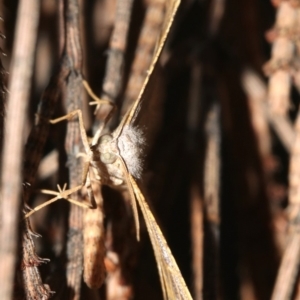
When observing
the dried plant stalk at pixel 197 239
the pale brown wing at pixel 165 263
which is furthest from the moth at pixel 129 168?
the dried plant stalk at pixel 197 239

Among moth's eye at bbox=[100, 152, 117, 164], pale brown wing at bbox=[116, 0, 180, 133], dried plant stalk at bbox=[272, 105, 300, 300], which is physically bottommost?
dried plant stalk at bbox=[272, 105, 300, 300]

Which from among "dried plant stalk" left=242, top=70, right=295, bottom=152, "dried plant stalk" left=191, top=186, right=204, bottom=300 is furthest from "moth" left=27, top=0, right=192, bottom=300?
"dried plant stalk" left=242, top=70, right=295, bottom=152

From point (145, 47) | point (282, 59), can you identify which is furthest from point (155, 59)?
point (282, 59)

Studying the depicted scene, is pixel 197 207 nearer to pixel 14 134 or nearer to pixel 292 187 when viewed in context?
pixel 292 187

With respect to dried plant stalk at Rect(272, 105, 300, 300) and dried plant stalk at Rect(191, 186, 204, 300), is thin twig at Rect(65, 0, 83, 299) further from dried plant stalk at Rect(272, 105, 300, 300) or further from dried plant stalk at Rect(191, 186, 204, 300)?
dried plant stalk at Rect(272, 105, 300, 300)

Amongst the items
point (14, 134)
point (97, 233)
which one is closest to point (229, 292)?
point (97, 233)

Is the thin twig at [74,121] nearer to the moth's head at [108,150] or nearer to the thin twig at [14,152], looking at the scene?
the moth's head at [108,150]
